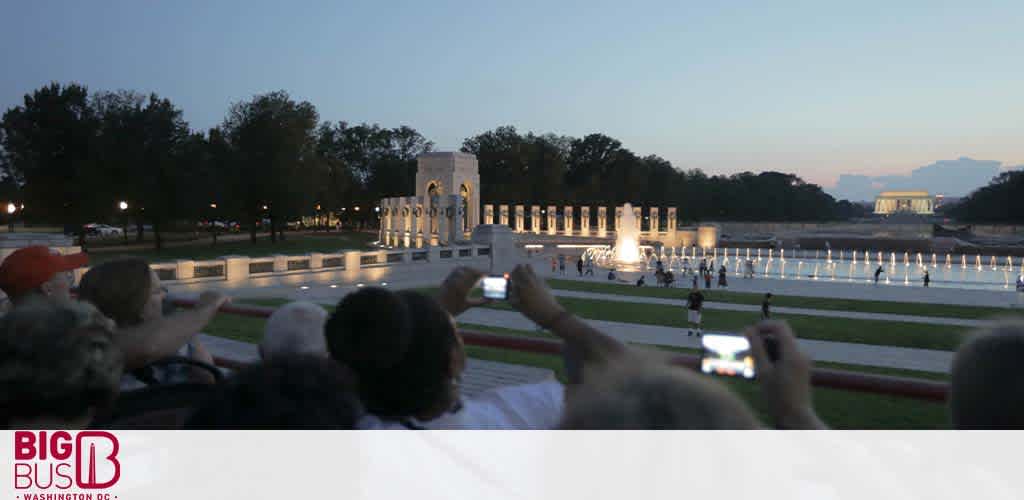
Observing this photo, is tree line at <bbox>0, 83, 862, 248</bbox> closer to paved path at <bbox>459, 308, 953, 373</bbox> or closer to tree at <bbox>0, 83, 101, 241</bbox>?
tree at <bbox>0, 83, 101, 241</bbox>

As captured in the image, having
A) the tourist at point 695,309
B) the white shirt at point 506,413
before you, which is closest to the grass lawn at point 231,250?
the tourist at point 695,309

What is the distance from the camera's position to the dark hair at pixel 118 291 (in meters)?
4.02

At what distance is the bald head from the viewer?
5.07 ft

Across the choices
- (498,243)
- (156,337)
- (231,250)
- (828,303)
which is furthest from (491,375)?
(231,250)

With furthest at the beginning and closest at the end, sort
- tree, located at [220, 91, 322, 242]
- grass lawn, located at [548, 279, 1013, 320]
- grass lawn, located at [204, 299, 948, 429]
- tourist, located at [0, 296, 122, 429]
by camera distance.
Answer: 1. tree, located at [220, 91, 322, 242]
2. grass lawn, located at [548, 279, 1013, 320]
3. grass lawn, located at [204, 299, 948, 429]
4. tourist, located at [0, 296, 122, 429]

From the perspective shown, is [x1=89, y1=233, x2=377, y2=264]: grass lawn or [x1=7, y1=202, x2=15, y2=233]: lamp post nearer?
[x1=7, y1=202, x2=15, y2=233]: lamp post

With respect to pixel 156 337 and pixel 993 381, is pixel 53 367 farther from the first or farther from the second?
pixel 993 381

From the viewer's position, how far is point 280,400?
1979mm

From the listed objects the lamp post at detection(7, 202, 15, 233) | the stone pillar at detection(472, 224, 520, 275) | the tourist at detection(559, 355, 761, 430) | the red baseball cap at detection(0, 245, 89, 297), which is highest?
the lamp post at detection(7, 202, 15, 233)

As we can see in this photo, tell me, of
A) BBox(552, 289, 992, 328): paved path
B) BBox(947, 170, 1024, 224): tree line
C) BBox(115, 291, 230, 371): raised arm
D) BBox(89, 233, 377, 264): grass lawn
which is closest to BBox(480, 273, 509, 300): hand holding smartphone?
BBox(115, 291, 230, 371): raised arm

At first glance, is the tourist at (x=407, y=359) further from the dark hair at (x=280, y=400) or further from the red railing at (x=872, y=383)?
the red railing at (x=872, y=383)

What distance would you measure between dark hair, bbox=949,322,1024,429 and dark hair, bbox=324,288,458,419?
1.72 metres

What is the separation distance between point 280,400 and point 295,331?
1.40m

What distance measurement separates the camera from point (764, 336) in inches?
103
